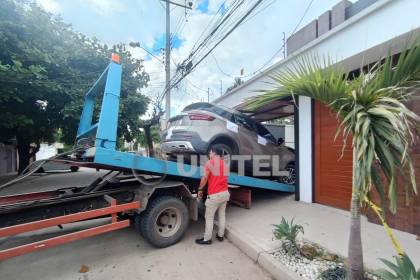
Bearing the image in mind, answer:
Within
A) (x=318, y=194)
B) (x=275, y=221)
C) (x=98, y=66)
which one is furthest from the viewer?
(x=98, y=66)

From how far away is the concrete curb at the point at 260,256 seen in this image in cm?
296

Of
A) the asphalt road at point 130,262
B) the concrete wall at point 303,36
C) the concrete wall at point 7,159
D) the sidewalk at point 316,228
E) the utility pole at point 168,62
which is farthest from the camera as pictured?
the concrete wall at point 7,159

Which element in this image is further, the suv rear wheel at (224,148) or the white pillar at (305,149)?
the white pillar at (305,149)

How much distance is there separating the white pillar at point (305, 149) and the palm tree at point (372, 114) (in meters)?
3.67

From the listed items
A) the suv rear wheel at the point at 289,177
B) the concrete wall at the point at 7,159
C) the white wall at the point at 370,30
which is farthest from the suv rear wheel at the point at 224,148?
the concrete wall at the point at 7,159

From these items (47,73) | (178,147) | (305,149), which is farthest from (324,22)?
(47,73)

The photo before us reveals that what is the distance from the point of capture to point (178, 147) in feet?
16.9

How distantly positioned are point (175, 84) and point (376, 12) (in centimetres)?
834

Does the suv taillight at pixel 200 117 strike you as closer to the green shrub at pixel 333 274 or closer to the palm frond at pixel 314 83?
the palm frond at pixel 314 83

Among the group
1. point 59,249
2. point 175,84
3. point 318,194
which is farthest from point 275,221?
point 175,84

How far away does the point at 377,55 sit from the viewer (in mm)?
4254

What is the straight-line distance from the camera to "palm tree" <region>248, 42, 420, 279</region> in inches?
77.9

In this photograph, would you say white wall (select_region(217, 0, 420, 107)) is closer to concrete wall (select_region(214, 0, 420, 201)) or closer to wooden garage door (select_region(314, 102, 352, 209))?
concrete wall (select_region(214, 0, 420, 201))

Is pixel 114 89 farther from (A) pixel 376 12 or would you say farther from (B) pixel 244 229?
(A) pixel 376 12
